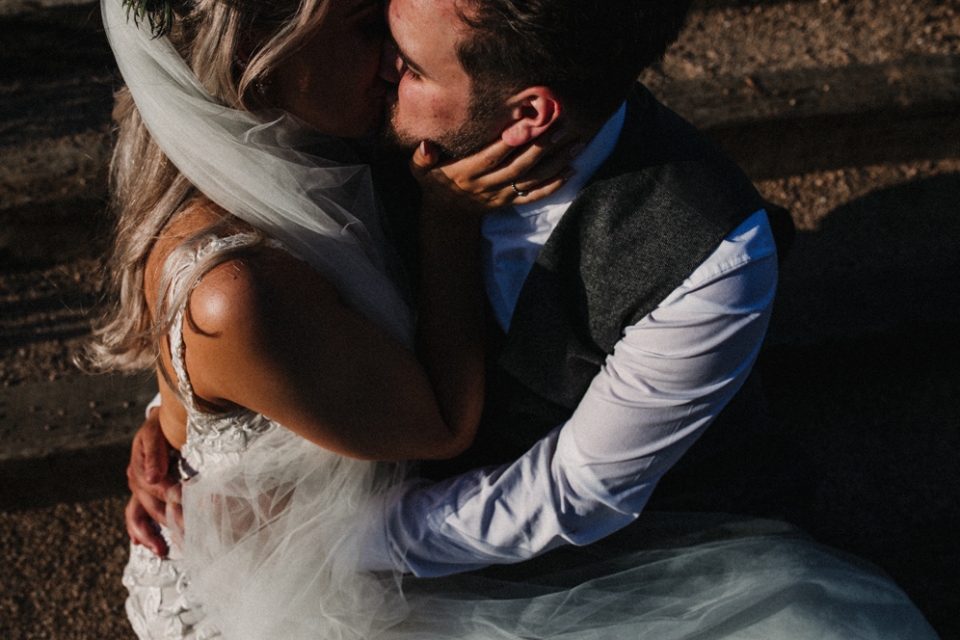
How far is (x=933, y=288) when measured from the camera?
2.71 meters

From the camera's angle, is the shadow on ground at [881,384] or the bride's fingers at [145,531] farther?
the shadow on ground at [881,384]

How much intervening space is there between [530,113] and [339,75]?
0.39 metres

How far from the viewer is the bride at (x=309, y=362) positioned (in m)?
1.38

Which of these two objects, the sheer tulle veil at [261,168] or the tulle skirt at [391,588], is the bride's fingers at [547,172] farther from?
the tulle skirt at [391,588]

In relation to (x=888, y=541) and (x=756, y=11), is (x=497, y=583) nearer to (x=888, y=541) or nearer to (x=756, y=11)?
(x=888, y=541)

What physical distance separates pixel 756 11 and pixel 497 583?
2675 mm

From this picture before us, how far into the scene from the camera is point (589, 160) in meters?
1.53

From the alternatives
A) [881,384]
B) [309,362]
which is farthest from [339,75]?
[881,384]

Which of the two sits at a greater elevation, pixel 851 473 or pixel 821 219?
pixel 821 219

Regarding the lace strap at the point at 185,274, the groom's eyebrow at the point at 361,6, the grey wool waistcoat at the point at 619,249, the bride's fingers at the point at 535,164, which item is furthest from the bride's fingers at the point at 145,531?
the groom's eyebrow at the point at 361,6

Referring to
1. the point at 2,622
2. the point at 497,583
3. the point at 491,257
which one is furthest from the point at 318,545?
the point at 2,622

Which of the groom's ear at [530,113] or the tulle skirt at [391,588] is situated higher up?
the groom's ear at [530,113]

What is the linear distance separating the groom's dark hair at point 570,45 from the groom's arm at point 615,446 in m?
0.38

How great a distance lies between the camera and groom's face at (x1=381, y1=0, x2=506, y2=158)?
1.33m
